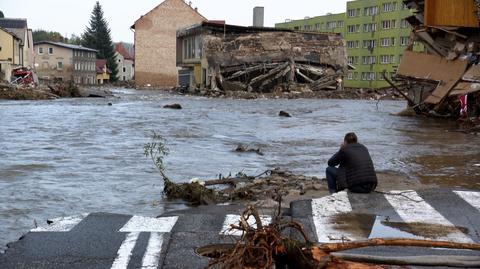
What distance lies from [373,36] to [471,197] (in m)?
84.7

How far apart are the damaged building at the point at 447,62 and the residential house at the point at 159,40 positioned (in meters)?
51.4

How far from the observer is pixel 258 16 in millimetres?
66438

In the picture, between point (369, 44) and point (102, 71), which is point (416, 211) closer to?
point (369, 44)

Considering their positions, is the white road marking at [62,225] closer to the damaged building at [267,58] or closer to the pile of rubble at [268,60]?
the damaged building at [267,58]

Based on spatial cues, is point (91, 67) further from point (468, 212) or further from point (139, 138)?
point (468, 212)

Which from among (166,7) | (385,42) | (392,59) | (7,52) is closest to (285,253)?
(7,52)

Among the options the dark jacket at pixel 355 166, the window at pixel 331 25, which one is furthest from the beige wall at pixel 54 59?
the dark jacket at pixel 355 166

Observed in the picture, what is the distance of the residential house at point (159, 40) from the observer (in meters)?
74.9

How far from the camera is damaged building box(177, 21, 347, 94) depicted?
48781 millimetres

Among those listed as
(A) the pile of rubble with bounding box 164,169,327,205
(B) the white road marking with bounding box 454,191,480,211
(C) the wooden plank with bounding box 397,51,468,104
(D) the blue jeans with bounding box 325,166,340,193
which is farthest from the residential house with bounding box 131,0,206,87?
(B) the white road marking with bounding box 454,191,480,211

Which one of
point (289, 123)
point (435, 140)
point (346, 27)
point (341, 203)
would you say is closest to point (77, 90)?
point (289, 123)

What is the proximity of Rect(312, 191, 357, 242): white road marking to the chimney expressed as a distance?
2316 inches

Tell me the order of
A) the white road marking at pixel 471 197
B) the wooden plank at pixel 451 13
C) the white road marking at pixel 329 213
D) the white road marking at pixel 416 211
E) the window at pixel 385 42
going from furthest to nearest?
the window at pixel 385 42, the wooden plank at pixel 451 13, the white road marking at pixel 471 197, the white road marking at pixel 416 211, the white road marking at pixel 329 213

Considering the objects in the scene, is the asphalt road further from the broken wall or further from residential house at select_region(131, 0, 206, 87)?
residential house at select_region(131, 0, 206, 87)
